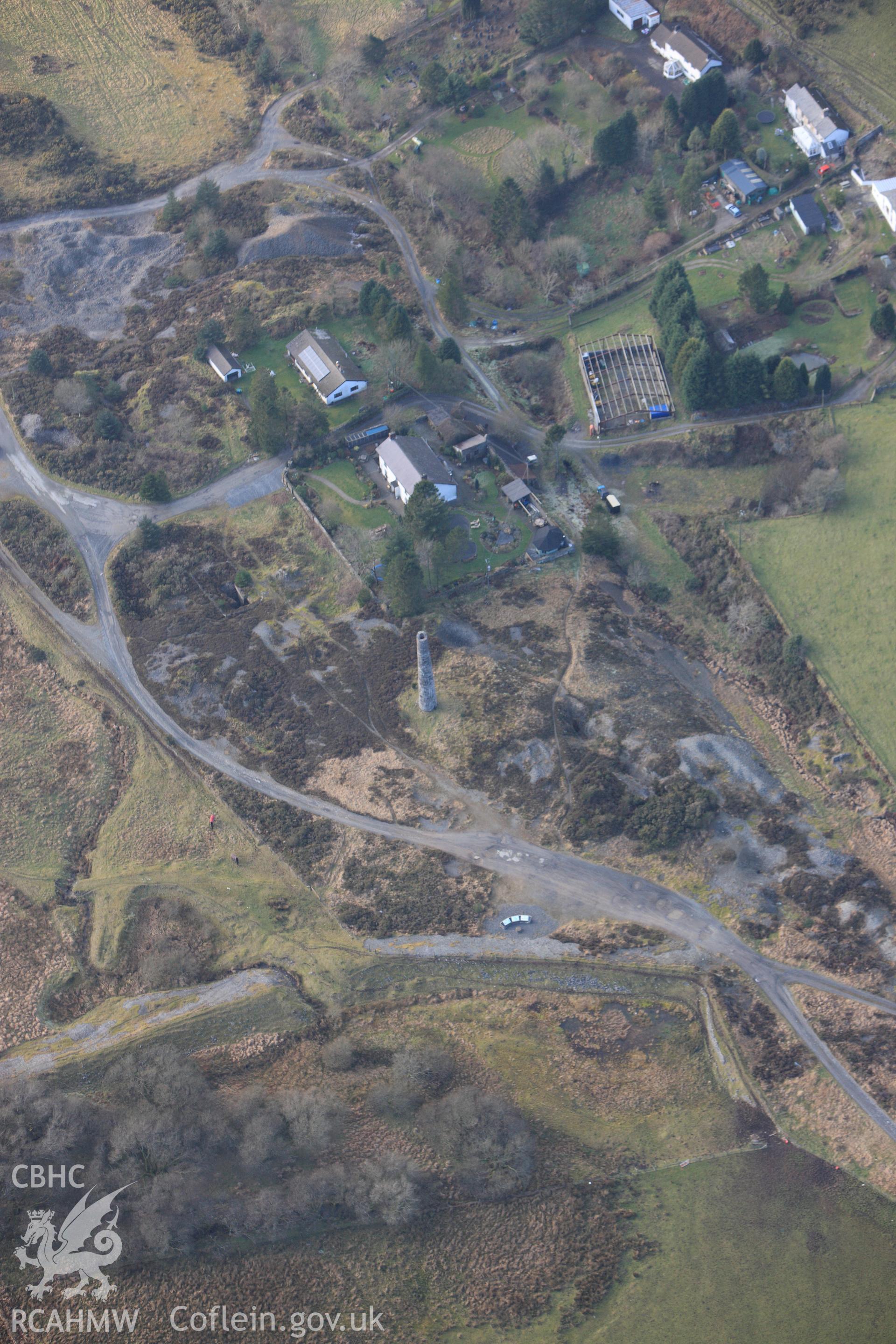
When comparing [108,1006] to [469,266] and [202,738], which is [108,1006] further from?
[469,266]

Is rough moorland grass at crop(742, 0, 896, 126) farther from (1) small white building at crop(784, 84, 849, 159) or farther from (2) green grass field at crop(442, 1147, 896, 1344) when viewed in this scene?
(2) green grass field at crop(442, 1147, 896, 1344)

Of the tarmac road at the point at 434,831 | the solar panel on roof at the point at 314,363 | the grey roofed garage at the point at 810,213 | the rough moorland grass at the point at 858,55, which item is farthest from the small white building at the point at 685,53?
the solar panel on roof at the point at 314,363

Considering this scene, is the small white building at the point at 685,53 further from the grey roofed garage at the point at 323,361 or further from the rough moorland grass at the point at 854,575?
the grey roofed garage at the point at 323,361

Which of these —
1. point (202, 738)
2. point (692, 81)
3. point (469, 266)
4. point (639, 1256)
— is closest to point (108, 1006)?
point (202, 738)

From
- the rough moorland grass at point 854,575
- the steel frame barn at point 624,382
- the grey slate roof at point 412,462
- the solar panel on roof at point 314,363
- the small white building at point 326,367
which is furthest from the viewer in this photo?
the solar panel on roof at point 314,363

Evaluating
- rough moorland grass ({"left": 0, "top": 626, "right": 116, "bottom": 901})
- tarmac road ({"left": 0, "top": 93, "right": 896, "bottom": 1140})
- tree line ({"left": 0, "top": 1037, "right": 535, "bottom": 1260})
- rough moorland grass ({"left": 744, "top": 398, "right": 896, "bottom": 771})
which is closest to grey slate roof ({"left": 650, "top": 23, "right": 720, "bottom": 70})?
tarmac road ({"left": 0, "top": 93, "right": 896, "bottom": 1140})
